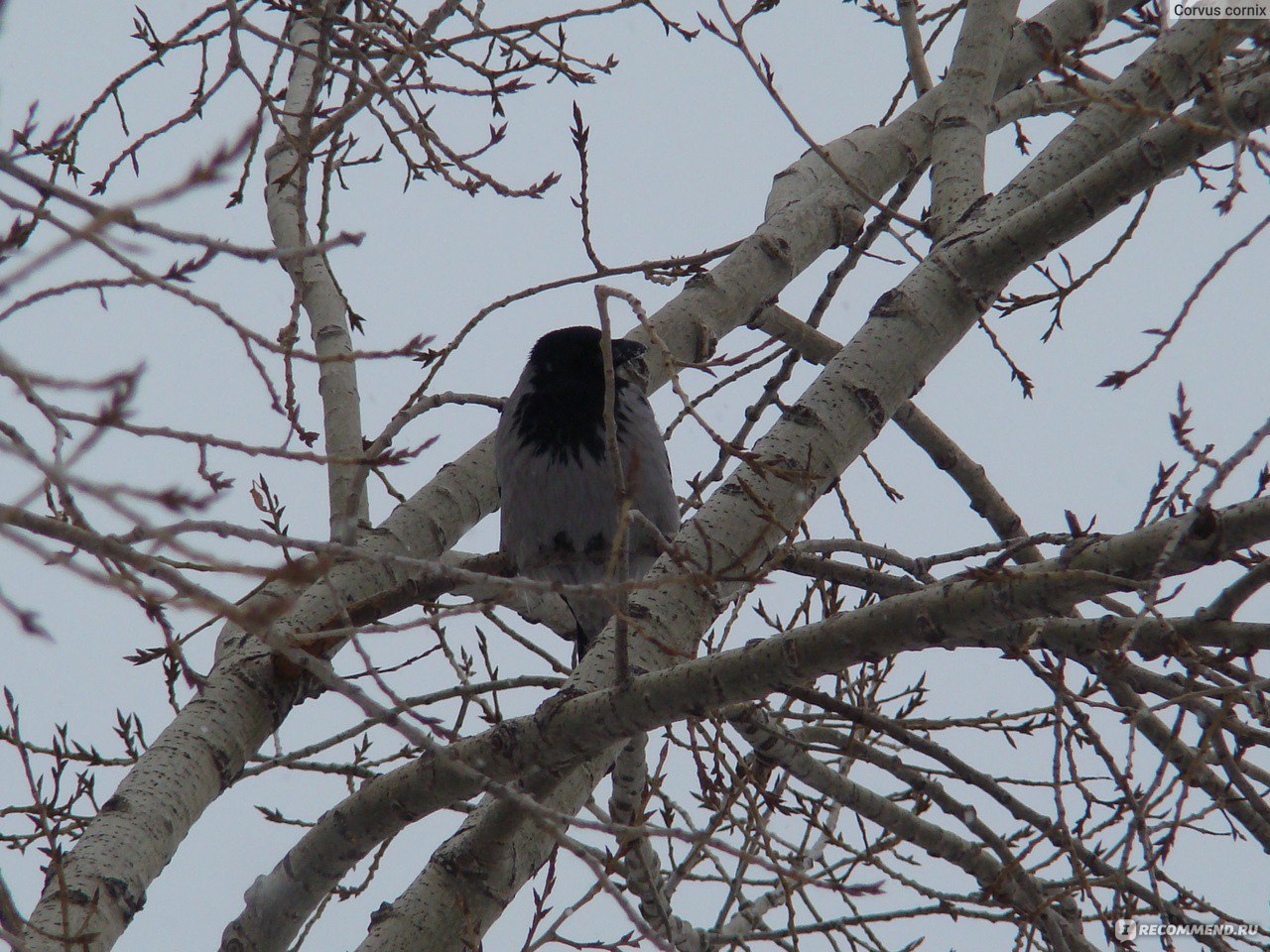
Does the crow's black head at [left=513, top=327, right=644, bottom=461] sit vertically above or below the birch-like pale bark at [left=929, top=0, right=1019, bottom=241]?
below

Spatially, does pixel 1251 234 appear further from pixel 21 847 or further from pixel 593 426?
pixel 21 847

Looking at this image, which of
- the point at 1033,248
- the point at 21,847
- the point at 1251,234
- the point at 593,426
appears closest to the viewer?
the point at 1251,234

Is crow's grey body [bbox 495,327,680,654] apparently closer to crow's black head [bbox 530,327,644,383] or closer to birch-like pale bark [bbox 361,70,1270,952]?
crow's black head [bbox 530,327,644,383]

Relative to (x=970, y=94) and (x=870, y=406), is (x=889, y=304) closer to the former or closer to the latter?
(x=870, y=406)

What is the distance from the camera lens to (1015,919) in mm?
2416

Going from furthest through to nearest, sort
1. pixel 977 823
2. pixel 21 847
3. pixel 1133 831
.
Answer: pixel 21 847
pixel 977 823
pixel 1133 831

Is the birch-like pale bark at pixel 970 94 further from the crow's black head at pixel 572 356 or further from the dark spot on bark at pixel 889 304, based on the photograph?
the crow's black head at pixel 572 356

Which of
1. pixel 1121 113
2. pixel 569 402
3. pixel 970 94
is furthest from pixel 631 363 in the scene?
pixel 1121 113

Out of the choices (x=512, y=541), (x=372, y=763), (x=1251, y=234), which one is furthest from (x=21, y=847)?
(x=1251, y=234)

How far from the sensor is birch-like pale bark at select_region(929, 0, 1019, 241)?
3346mm

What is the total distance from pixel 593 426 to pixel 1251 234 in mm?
2703

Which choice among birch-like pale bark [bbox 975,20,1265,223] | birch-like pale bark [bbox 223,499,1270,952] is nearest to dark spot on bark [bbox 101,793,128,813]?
birch-like pale bark [bbox 223,499,1270,952]

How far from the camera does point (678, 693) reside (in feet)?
6.73

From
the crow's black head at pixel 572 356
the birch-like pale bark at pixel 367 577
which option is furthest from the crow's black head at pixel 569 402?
the birch-like pale bark at pixel 367 577
